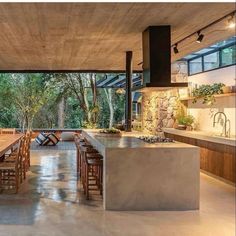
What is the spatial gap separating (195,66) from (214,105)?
1.52 meters

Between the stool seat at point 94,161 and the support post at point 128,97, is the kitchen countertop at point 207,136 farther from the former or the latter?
the stool seat at point 94,161

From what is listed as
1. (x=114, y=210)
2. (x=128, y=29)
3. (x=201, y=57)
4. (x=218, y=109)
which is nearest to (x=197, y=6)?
(x=128, y=29)

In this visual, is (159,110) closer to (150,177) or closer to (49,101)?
(150,177)

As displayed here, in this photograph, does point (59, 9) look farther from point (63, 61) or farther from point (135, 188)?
point (63, 61)

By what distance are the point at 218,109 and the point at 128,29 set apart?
2.67 m

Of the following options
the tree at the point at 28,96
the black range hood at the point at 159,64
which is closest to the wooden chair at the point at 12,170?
the black range hood at the point at 159,64

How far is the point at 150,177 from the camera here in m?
4.46

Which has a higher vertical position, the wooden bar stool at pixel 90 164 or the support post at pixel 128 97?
Answer: the support post at pixel 128 97

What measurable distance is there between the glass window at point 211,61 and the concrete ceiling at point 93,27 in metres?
0.56

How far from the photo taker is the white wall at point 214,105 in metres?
6.34

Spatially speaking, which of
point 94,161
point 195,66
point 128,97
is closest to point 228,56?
point 195,66

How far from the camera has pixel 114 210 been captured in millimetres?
4445

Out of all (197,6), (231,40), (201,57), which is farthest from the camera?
(201,57)

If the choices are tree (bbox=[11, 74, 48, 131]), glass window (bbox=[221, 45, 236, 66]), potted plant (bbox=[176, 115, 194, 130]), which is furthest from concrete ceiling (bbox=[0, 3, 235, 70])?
tree (bbox=[11, 74, 48, 131])
